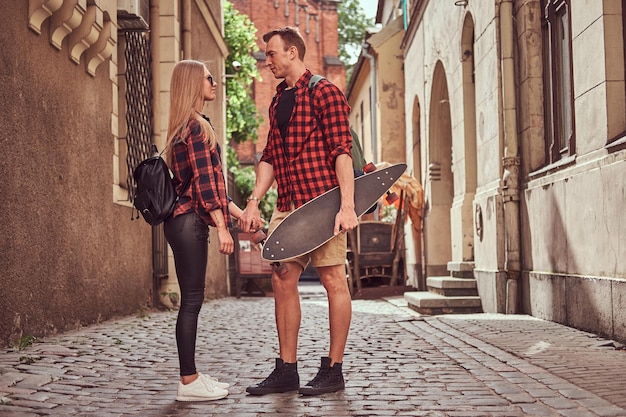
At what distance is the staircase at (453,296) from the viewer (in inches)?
452

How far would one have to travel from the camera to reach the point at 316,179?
509 cm

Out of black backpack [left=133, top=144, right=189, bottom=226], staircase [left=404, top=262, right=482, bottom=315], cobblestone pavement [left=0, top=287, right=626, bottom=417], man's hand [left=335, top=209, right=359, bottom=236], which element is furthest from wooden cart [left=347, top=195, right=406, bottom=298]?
black backpack [left=133, top=144, right=189, bottom=226]

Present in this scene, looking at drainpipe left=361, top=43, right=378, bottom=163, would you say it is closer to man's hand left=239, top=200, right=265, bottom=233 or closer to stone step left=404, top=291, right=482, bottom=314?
stone step left=404, top=291, right=482, bottom=314

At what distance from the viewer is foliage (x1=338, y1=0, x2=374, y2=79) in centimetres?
4794

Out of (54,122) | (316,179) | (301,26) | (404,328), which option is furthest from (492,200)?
(301,26)

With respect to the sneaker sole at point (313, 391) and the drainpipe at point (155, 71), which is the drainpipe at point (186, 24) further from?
the sneaker sole at point (313, 391)

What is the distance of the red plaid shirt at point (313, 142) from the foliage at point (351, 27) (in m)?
43.3

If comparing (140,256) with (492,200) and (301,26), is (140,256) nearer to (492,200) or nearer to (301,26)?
(492,200)

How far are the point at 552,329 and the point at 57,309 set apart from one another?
4.54 meters

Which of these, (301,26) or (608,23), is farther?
(301,26)

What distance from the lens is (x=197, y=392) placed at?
4820 mm

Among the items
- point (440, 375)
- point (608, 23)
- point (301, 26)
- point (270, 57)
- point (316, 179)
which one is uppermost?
point (301, 26)

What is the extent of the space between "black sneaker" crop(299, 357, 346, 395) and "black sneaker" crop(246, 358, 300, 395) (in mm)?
151

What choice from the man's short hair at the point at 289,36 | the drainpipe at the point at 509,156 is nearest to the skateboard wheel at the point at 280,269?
the man's short hair at the point at 289,36
